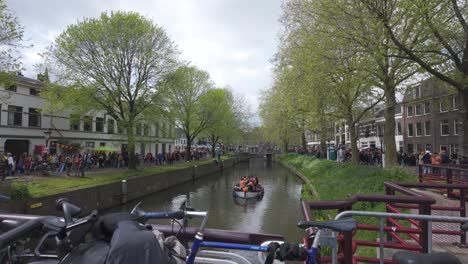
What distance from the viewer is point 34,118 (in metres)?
29.6

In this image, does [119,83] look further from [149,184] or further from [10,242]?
[10,242]

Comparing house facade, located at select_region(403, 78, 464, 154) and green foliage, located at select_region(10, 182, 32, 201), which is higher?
house facade, located at select_region(403, 78, 464, 154)

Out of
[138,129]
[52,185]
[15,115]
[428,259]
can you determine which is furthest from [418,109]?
[15,115]

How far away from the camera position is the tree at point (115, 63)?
71.4ft

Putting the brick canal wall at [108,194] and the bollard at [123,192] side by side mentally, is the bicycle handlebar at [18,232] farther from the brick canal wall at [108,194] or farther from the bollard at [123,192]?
the bollard at [123,192]

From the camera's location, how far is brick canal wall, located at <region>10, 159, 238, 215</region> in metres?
12.8

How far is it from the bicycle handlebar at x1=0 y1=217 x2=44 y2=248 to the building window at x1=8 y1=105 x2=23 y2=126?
31.2 meters

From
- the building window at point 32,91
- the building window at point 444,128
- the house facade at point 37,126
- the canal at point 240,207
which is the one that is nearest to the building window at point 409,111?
the building window at point 444,128

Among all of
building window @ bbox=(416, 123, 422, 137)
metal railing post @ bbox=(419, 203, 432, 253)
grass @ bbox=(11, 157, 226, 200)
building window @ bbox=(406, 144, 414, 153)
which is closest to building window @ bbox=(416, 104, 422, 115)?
building window @ bbox=(416, 123, 422, 137)

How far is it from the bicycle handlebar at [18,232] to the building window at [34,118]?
3192 cm

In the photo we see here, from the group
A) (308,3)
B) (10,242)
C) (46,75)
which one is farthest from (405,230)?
(46,75)

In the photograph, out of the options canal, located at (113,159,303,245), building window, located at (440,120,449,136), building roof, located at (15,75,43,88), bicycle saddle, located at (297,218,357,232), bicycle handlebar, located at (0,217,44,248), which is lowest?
canal, located at (113,159,303,245)

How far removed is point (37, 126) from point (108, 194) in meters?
16.8

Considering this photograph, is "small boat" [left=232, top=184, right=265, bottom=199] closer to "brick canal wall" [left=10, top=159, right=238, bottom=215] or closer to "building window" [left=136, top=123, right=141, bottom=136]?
"brick canal wall" [left=10, top=159, right=238, bottom=215]
